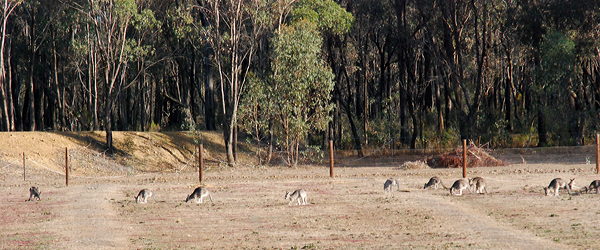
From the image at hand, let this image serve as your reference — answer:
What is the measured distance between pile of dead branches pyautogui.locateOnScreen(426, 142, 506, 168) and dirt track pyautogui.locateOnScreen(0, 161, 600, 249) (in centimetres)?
703

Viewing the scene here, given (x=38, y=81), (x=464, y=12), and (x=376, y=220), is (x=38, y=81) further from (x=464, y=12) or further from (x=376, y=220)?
(x=376, y=220)

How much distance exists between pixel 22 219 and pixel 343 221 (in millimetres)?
7407

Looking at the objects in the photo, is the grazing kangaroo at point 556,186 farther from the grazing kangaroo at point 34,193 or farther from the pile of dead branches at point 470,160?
the grazing kangaroo at point 34,193

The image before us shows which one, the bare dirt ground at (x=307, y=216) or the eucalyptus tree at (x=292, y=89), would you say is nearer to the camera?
the bare dirt ground at (x=307, y=216)

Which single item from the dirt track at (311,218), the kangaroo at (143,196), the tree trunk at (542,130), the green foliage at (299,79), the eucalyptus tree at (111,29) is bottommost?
the dirt track at (311,218)

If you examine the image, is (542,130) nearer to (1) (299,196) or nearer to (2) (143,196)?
(1) (299,196)

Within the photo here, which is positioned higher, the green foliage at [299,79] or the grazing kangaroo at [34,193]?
the green foliage at [299,79]

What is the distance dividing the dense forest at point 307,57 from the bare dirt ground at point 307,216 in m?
8.54

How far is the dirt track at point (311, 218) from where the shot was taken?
36.4 ft

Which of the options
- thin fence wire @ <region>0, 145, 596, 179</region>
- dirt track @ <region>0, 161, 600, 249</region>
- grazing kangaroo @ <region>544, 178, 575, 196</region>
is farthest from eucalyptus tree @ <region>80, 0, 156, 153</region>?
grazing kangaroo @ <region>544, 178, 575, 196</region>

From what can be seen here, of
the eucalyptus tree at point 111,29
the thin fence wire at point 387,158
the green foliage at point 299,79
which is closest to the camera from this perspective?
the green foliage at point 299,79

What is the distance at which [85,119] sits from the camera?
4722cm

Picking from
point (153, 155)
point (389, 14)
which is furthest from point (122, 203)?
point (389, 14)

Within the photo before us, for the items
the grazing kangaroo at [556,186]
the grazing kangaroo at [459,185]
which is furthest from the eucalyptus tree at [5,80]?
the grazing kangaroo at [556,186]
